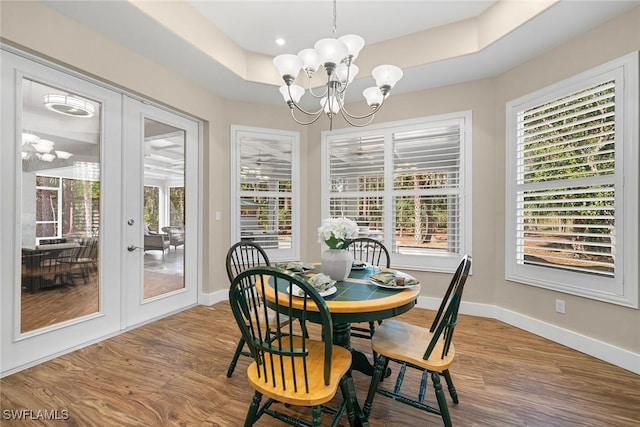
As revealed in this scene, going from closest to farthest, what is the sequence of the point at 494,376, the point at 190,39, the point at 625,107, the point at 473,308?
the point at 494,376 → the point at 625,107 → the point at 190,39 → the point at 473,308

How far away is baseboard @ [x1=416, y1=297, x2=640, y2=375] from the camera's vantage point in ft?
7.72

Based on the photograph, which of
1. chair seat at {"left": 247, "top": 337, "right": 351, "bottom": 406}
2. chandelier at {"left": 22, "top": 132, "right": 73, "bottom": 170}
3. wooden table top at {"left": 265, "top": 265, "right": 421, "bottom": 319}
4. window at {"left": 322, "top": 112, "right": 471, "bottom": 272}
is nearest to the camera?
chair seat at {"left": 247, "top": 337, "right": 351, "bottom": 406}

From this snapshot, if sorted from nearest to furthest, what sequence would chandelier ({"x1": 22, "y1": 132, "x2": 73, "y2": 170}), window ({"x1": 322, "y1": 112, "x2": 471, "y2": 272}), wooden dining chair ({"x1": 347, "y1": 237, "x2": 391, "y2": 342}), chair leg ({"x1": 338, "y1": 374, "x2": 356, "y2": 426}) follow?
chair leg ({"x1": 338, "y1": 374, "x2": 356, "y2": 426}) → chandelier ({"x1": 22, "y1": 132, "x2": 73, "y2": 170}) → wooden dining chair ({"x1": 347, "y1": 237, "x2": 391, "y2": 342}) → window ({"x1": 322, "y1": 112, "x2": 471, "y2": 272})

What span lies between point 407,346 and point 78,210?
297cm

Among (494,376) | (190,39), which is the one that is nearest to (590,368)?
(494,376)

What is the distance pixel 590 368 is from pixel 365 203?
275cm

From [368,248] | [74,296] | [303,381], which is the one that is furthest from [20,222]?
[368,248]

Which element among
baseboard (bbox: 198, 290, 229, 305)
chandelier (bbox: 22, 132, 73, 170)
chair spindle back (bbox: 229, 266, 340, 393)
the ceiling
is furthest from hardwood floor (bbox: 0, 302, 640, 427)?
the ceiling

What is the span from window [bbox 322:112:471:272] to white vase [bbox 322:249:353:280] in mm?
2026

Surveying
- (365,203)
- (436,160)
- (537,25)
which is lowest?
(365,203)

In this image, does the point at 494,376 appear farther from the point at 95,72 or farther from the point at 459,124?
the point at 95,72

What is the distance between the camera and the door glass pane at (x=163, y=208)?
3248mm

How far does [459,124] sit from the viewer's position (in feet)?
11.9

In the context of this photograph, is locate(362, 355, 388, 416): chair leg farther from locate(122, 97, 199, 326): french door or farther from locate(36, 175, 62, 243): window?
locate(36, 175, 62, 243): window
